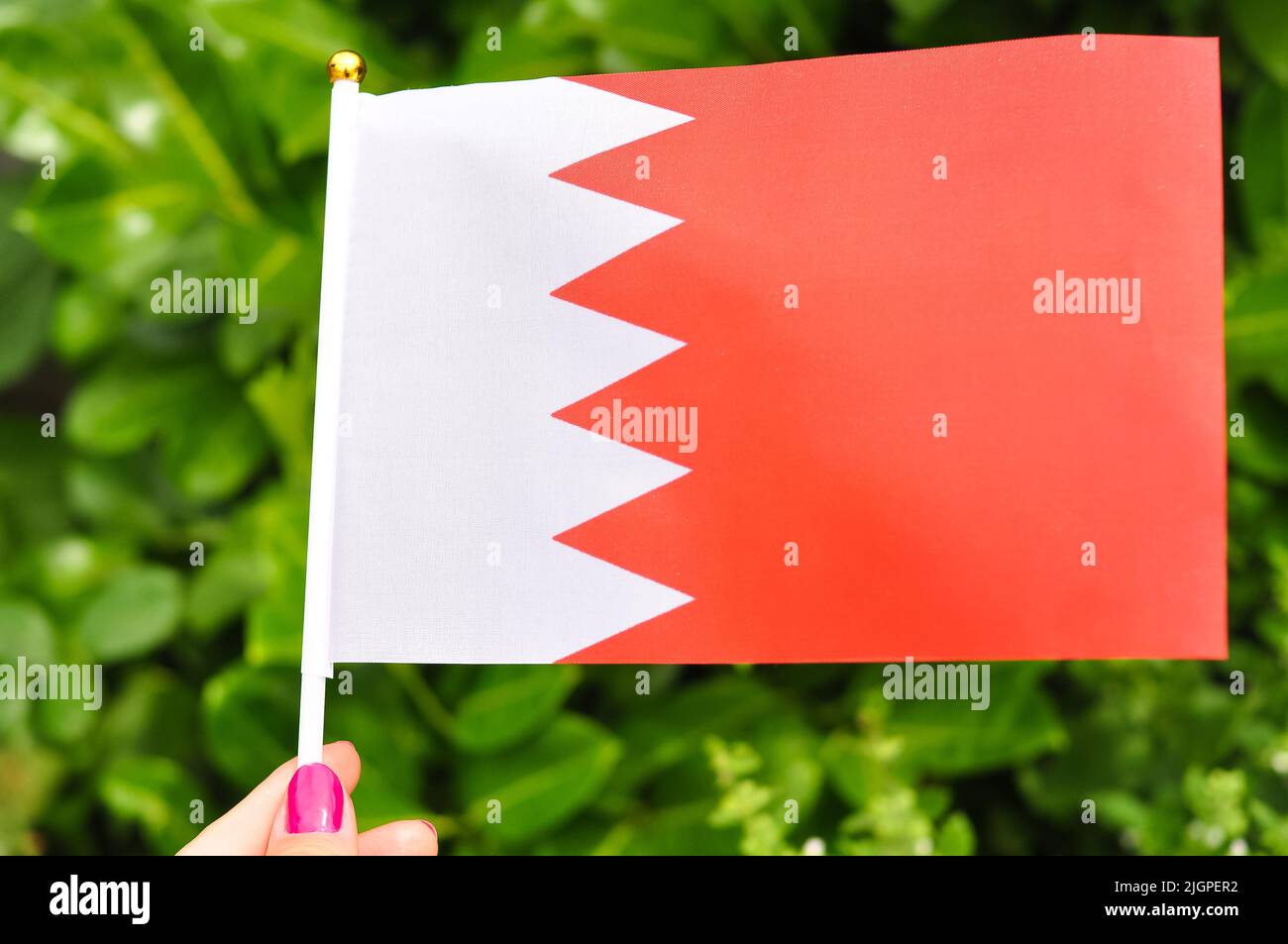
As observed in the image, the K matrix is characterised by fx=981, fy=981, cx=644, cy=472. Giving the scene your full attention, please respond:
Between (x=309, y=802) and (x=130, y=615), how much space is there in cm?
43

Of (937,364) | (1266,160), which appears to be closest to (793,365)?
(937,364)

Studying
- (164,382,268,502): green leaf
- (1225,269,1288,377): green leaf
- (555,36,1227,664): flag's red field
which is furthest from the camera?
(164,382,268,502): green leaf

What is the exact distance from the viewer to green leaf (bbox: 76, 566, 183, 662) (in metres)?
0.84

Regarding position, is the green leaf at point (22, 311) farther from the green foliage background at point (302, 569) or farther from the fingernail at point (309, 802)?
the fingernail at point (309, 802)

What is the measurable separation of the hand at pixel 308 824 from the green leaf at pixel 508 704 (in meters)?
0.11

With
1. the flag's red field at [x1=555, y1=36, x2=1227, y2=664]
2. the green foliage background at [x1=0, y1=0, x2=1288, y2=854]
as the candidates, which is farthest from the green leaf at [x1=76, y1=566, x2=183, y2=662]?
the flag's red field at [x1=555, y1=36, x2=1227, y2=664]

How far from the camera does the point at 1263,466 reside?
2.63 ft

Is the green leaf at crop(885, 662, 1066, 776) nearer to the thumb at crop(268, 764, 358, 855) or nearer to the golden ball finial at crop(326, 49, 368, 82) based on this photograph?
the thumb at crop(268, 764, 358, 855)

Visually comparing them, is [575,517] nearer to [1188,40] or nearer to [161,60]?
[1188,40]

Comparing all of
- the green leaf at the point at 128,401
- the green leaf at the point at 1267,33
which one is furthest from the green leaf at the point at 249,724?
the green leaf at the point at 1267,33

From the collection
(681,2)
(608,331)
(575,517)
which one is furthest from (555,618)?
(681,2)

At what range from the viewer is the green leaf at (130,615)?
2.75 feet

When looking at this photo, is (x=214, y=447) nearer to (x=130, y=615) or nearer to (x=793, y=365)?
(x=130, y=615)

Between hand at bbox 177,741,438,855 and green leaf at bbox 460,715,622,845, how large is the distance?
0.43ft
